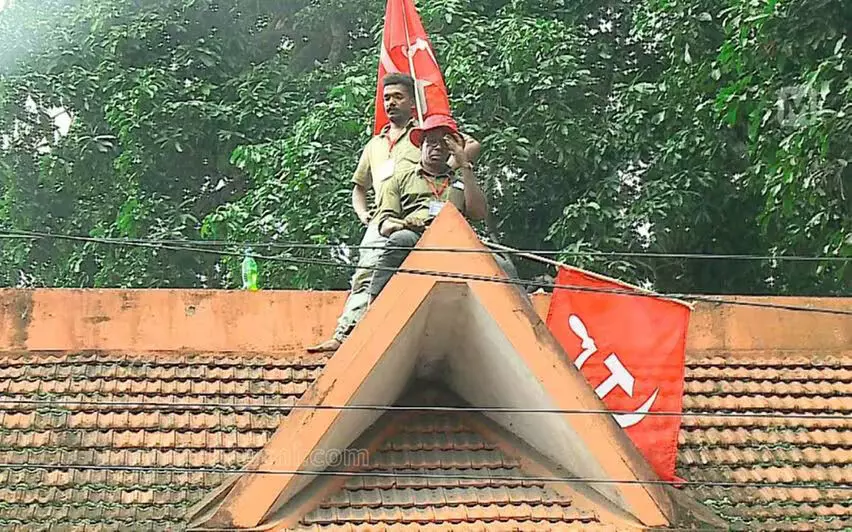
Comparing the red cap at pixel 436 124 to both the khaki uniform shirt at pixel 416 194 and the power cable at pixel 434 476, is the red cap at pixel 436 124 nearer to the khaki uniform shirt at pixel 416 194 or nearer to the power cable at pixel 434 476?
the khaki uniform shirt at pixel 416 194

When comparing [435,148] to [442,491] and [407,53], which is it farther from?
[442,491]

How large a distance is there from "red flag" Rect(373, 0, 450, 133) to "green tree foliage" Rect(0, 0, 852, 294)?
3.32m

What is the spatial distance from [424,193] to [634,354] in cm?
155

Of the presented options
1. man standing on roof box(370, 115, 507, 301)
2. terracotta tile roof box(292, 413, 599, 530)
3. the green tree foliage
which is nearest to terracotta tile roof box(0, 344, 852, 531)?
terracotta tile roof box(292, 413, 599, 530)

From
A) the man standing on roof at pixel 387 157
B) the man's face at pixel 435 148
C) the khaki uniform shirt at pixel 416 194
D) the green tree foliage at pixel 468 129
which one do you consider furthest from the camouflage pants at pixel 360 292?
the green tree foliage at pixel 468 129

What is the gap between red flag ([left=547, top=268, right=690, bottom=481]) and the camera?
724 cm

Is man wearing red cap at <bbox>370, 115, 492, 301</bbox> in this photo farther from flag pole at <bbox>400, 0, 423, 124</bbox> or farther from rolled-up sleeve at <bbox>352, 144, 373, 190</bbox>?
rolled-up sleeve at <bbox>352, 144, 373, 190</bbox>

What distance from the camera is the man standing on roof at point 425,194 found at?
743cm

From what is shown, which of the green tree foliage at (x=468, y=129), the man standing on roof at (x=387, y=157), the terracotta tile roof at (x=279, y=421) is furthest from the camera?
the green tree foliage at (x=468, y=129)

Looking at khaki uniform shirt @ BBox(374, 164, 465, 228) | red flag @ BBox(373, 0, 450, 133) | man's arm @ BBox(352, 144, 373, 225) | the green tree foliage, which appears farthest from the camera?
the green tree foliage

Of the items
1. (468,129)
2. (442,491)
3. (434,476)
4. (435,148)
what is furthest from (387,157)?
(468,129)

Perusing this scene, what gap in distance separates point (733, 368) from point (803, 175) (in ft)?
7.49

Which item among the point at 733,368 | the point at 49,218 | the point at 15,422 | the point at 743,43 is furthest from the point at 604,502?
the point at 49,218

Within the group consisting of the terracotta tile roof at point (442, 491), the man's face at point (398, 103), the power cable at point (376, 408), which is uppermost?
the man's face at point (398, 103)
